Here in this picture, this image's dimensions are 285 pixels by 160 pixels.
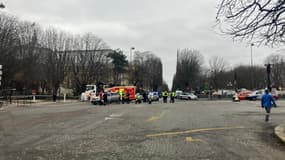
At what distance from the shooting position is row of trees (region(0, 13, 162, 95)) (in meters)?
50.9

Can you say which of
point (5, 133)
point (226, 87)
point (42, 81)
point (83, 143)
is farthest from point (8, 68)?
point (226, 87)

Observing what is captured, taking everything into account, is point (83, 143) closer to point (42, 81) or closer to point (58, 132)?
point (58, 132)

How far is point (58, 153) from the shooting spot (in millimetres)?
8695

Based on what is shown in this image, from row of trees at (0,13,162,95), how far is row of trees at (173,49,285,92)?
30.0 m

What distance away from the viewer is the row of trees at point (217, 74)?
10069 cm

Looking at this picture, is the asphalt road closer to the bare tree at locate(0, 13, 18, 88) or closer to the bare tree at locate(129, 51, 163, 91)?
the bare tree at locate(0, 13, 18, 88)

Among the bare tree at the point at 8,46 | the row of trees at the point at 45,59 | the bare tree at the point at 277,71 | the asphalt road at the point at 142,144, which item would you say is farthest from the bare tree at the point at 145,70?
the asphalt road at the point at 142,144

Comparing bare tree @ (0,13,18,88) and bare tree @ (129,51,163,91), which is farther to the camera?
bare tree @ (129,51,163,91)

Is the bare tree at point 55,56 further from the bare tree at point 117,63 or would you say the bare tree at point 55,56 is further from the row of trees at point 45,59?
the bare tree at point 117,63

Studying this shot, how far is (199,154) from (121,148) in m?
2.23

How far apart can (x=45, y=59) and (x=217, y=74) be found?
58735 millimetres

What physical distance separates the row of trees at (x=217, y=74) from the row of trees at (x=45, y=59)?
3003cm

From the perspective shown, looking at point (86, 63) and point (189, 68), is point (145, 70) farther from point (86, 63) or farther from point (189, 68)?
point (86, 63)

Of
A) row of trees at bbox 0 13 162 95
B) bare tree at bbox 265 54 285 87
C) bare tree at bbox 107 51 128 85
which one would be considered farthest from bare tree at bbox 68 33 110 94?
bare tree at bbox 265 54 285 87
